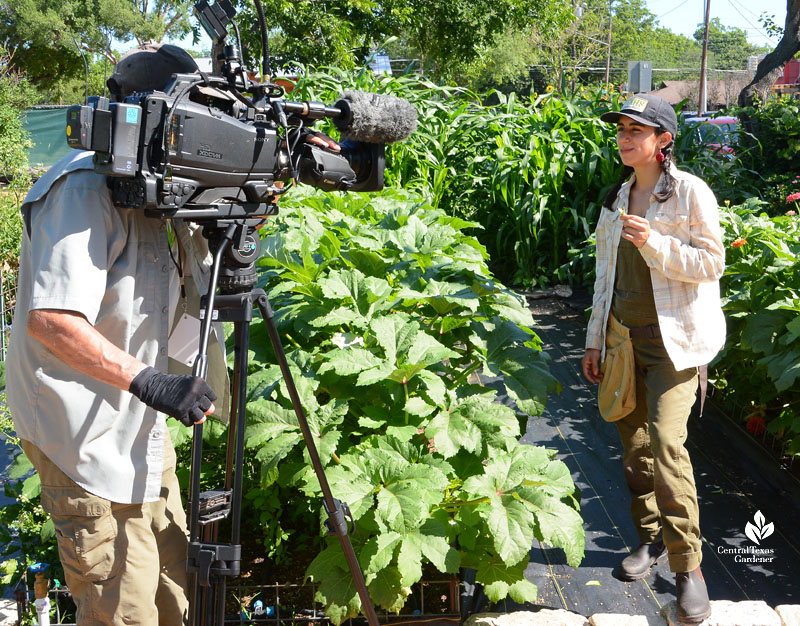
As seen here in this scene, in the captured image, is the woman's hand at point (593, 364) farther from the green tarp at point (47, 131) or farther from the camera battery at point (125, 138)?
the green tarp at point (47, 131)

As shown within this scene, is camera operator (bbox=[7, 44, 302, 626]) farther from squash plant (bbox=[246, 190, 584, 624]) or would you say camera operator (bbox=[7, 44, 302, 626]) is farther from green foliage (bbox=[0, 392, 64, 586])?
green foliage (bbox=[0, 392, 64, 586])

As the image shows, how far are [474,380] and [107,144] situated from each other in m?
3.26

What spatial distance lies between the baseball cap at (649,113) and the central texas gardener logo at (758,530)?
5.50 ft

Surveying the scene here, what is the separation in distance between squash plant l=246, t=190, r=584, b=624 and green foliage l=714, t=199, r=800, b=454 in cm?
104

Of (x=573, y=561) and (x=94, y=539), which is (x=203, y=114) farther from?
(x=573, y=561)

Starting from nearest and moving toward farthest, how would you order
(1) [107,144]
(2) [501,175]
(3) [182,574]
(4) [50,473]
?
1. (1) [107,144]
2. (4) [50,473]
3. (3) [182,574]
4. (2) [501,175]

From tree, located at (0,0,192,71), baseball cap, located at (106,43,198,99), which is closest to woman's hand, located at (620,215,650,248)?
baseball cap, located at (106,43,198,99)

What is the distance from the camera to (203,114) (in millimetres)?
1732

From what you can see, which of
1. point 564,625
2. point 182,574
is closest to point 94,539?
point 182,574

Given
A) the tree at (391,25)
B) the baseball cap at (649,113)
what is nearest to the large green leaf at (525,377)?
the baseball cap at (649,113)

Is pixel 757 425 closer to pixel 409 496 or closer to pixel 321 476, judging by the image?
pixel 409 496

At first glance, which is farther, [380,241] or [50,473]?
[380,241]

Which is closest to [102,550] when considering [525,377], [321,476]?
[321,476]

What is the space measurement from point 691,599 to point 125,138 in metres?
2.27
